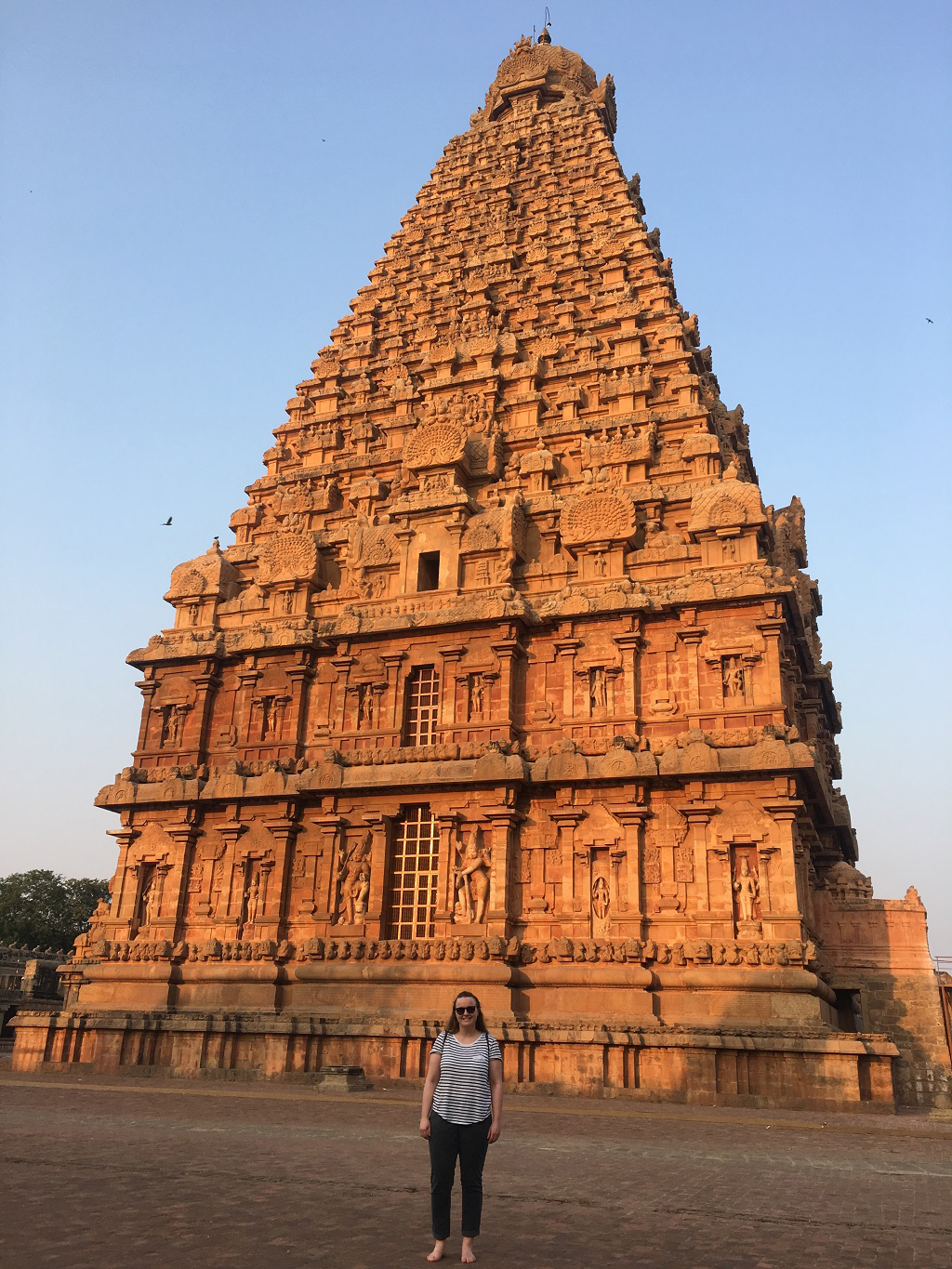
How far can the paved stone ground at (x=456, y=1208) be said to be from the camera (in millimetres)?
7305

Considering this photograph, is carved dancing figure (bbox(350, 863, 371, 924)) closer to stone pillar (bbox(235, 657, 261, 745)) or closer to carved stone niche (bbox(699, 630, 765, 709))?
stone pillar (bbox(235, 657, 261, 745))

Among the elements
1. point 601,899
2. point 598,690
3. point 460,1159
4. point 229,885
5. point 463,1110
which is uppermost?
point 598,690

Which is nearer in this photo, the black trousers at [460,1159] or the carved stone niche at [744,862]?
the black trousers at [460,1159]

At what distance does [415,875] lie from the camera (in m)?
26.1

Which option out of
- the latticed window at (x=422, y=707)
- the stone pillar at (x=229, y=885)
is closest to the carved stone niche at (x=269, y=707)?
the stone pillar at (x=229, y=885)

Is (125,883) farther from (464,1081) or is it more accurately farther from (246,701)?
(464,1081)

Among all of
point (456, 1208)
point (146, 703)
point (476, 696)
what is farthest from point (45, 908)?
point (456, 1208)

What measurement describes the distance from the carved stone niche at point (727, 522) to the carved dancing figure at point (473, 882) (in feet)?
30.6

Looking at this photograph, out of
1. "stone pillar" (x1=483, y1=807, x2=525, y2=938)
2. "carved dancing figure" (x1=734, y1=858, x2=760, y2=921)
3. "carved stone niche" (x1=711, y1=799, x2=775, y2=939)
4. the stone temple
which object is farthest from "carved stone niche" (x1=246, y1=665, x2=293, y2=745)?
"carved dancing figure" (x1=734, y1=858, x2=760, y2=921)

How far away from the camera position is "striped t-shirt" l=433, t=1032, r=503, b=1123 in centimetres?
743

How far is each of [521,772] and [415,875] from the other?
415 cm

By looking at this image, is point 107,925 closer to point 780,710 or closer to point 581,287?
point 780,710

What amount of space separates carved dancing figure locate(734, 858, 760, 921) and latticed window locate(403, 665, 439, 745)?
865cm

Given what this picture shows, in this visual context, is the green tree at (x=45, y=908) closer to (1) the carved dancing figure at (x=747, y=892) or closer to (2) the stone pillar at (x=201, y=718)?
(2) the stone pillar at (x=201, y=718)
